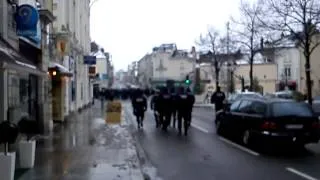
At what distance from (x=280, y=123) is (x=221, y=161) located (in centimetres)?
238

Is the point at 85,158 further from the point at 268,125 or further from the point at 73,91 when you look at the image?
the point at 73,91

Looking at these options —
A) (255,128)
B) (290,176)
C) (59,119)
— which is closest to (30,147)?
(290,176)

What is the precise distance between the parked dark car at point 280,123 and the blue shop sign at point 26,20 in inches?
276

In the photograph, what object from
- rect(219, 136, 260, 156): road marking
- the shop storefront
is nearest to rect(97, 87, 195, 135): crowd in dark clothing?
rect(219, 136, 260, 156): road marking

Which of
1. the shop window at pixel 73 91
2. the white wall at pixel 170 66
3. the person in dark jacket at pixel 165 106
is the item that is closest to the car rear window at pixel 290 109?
the person in dark jacket at pixel 165 106

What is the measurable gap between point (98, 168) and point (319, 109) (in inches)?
666

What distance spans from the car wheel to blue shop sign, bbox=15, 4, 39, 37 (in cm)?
711

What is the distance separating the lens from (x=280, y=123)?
1611cm

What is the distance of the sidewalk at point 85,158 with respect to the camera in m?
12.0

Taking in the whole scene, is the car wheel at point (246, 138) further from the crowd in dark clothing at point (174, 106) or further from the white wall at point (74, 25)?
the white wall at point (74, 25)

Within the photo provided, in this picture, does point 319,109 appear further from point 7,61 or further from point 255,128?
point 7,61

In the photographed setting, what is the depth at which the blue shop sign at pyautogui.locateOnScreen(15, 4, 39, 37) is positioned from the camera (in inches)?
693

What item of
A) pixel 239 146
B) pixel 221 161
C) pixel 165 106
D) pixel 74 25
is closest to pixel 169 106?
pixel 165 106

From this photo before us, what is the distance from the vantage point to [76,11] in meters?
43.9
